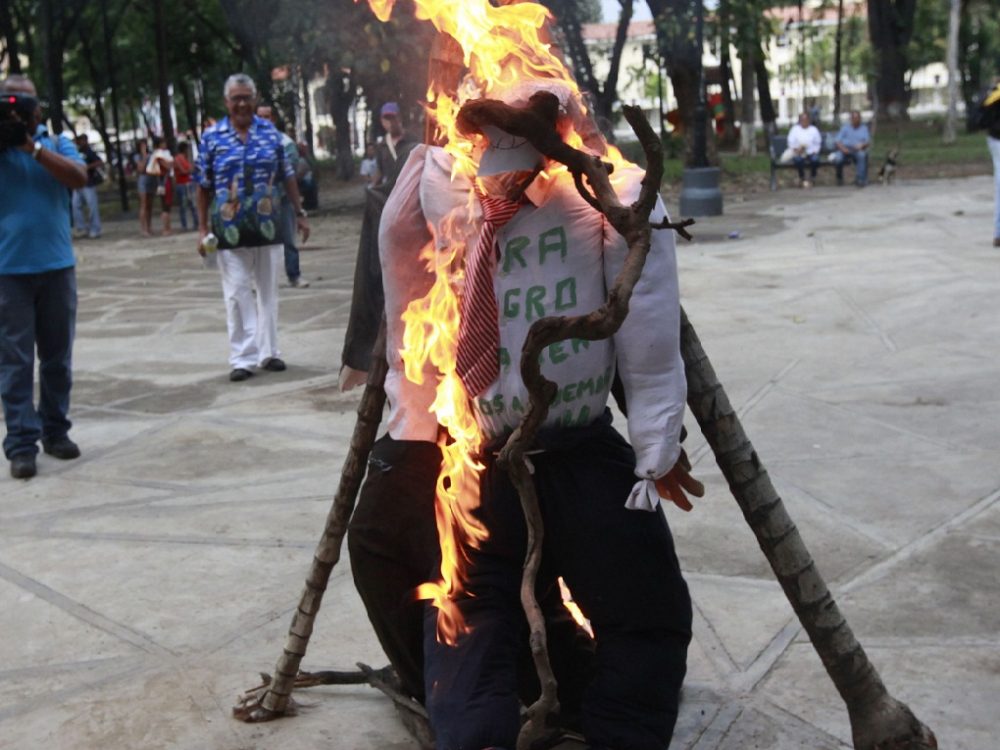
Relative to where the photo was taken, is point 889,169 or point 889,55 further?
point 889,55

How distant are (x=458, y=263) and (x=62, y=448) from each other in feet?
13.7

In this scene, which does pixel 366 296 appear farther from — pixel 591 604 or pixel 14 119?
pixel 14 119

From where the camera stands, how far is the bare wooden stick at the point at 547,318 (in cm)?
237

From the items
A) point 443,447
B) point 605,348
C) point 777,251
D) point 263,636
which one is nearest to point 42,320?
point 263,636

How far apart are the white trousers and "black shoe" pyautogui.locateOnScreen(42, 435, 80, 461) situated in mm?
1889

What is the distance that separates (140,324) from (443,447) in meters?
8.57

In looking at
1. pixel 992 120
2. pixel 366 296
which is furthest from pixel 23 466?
pixel 992 120

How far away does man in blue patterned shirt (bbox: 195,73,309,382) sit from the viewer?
8.08 meters

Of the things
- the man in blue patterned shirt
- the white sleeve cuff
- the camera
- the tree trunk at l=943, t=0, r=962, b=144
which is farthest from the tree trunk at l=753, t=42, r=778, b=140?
the white sleeve cuff

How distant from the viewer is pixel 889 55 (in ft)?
135

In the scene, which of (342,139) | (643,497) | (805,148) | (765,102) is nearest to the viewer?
(643,497)

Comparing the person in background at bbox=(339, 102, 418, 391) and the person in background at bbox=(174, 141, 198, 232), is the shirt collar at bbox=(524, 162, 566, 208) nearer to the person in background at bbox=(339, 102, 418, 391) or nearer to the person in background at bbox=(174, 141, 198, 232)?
the person in background at bbox=(339, 102, 418, 391)

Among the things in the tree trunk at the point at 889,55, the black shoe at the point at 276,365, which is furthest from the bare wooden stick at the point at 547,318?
the tree trunk at the point at 889,55

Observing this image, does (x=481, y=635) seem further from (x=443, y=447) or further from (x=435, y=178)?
(x=435, y=178)
